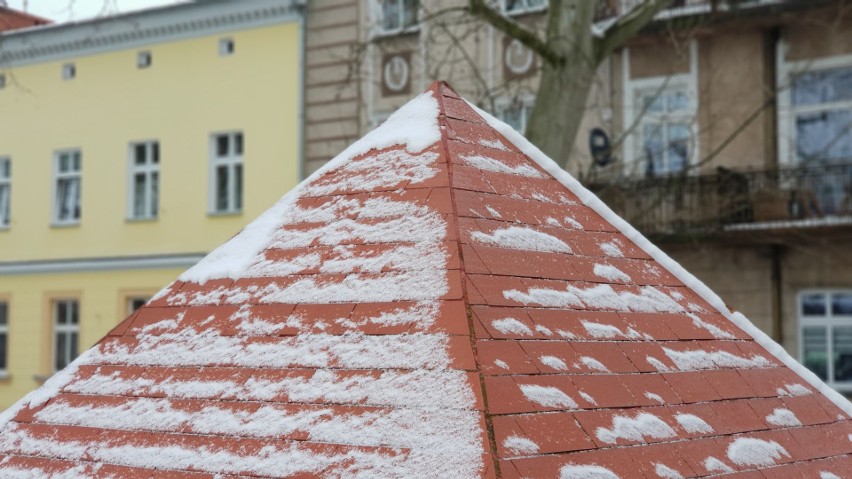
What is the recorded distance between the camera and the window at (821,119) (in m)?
16.2

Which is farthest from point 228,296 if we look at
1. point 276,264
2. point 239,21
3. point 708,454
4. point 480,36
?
point 239,21

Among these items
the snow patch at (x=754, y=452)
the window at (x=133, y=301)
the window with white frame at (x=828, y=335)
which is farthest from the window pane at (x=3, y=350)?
the snow patch at (x=754, y=452)

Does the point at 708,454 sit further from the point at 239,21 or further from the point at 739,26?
the point at 239,21

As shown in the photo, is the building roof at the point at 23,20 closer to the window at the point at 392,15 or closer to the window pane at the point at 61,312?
the window pane at the point at 61,312

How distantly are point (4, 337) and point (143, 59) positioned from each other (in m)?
6.46

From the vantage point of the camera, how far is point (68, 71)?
78.7 feet

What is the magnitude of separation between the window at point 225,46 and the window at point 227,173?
1.49 metres

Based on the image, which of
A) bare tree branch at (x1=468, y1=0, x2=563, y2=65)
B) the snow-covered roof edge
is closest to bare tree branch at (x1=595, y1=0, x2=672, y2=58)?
bare tree branch at (x1=468, y1=0, x2=563, y2=65)

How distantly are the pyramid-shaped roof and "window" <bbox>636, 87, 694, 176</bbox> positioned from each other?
13342 mm

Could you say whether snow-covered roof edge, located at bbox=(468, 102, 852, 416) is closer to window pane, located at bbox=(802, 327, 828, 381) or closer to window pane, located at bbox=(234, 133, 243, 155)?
window pane, located at bbox=(802, 327, 828, 381)

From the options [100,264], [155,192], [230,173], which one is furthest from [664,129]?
[100,264]

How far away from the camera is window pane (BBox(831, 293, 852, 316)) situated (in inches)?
647

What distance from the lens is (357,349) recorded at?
3203 mm

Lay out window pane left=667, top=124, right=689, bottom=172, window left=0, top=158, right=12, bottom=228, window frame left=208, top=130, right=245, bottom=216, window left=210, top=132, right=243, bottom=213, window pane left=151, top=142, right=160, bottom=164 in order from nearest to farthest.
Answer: window pane left=667, top=124, right=689, bottom=172, window frame left=208, top=130, right=245, bottom=216, window left=210, top=132, right=243, bottom=213, window pane left=151, top=142, right=160, bottom=164, window left=0, top=158, right=12, bottom=228
